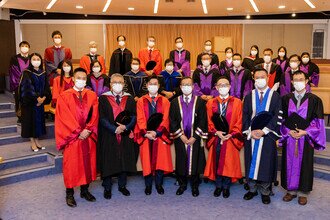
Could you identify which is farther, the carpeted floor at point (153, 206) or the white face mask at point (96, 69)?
the white face mask at point (96, 69)

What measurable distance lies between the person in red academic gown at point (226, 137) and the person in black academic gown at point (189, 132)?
133 millimetres

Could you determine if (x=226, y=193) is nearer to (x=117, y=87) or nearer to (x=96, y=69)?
(x=117, y=87)

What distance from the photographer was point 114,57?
7395 mm

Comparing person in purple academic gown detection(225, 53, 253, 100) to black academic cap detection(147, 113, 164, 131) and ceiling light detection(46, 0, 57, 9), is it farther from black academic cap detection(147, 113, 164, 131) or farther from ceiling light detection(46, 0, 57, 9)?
ceiling light detection(46, 0, 57, 9)

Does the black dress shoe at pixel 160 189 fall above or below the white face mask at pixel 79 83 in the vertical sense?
below

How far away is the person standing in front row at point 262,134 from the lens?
4328 millimetres

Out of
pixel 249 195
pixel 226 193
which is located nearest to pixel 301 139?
pixel 249 195

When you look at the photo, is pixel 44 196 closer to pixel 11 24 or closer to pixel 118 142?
pixel 118 142

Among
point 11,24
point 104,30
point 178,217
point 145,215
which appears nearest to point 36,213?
point 145,215

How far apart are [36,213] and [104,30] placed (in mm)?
8924

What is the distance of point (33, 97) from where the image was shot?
17.8 feet

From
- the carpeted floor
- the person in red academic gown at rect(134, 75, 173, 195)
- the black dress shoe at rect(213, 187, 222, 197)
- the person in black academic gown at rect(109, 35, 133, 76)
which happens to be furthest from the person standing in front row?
the person in black academic gown at rect(109, 35, 133, 76)

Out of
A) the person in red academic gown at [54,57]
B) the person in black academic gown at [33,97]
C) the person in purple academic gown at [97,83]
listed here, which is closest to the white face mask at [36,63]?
the person in black academic gown at [33,97]

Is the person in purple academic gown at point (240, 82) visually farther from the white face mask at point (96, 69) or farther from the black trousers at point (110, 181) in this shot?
the black trousers at point (110, 181)
